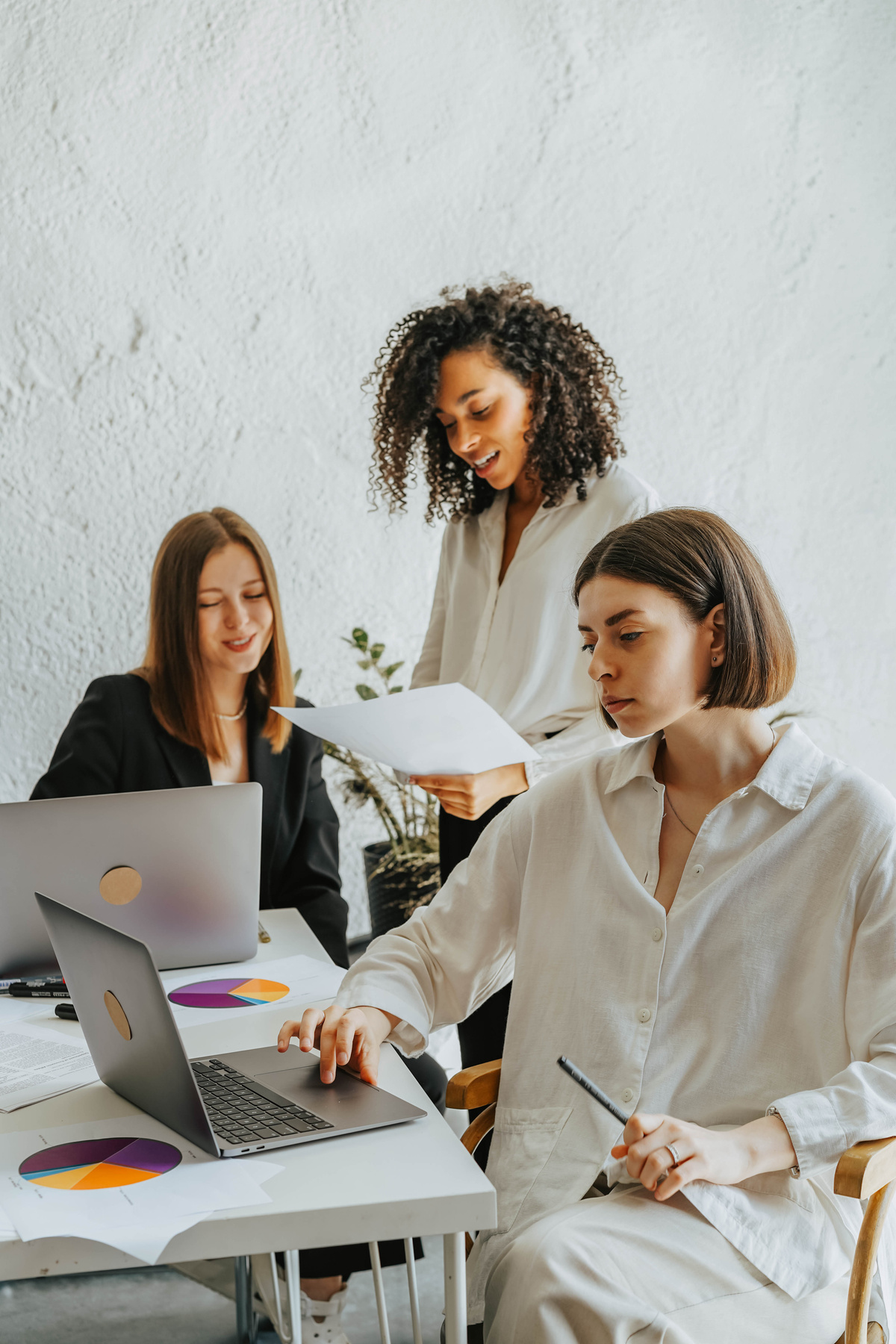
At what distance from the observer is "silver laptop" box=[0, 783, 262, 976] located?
146 centimetres

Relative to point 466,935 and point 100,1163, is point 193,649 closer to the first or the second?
point 466,935

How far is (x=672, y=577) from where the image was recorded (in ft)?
4.31

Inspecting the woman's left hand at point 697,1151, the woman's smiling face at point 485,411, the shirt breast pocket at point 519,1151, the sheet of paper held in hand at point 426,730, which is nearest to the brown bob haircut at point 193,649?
the woman's smiling face at point 485,411

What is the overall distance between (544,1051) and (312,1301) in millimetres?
788

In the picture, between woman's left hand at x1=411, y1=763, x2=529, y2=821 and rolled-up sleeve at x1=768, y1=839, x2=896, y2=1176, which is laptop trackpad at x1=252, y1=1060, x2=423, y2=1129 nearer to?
rolled-up sleeve at x1=768, y1=839, x2=896, y2=1176

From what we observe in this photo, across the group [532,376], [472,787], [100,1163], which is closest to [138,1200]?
[100,1163]

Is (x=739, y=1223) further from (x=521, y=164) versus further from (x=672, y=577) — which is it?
(x=521, y=164)

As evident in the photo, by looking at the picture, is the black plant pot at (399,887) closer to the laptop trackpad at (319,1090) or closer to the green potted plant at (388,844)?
the green potted plant at (388,844)

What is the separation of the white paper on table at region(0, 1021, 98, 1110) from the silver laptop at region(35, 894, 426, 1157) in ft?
0.20

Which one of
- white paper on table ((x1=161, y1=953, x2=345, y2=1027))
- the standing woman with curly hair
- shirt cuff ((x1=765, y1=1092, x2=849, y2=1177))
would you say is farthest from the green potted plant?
shirt cuff ((x1=765, y1=1092, x2=849, y2=1177))

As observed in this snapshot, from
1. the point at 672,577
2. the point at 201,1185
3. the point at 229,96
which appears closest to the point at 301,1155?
the point at 201,1185

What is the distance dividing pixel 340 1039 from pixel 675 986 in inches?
15.0

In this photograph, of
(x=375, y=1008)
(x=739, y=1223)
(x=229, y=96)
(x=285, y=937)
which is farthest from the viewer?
(x=229, y=96)

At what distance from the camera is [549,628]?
6.30 ft
